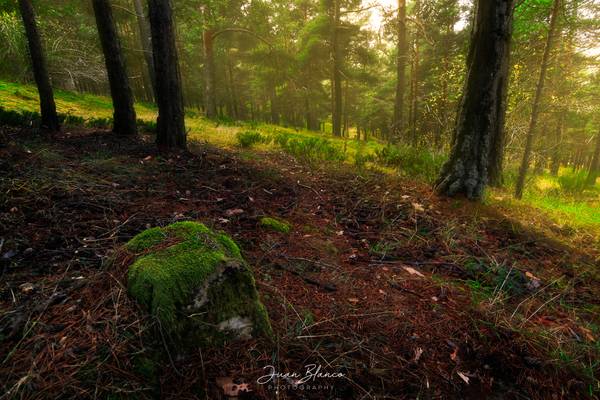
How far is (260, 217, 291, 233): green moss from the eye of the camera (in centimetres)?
325

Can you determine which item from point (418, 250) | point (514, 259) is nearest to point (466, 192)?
point (514, 259)

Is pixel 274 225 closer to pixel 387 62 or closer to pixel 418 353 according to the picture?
pixel 418 353

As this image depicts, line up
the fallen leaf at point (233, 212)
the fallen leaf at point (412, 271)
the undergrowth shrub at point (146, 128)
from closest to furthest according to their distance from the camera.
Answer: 1. the fallen leaf at point (412, 271)
2. the fallen leaf at point (233, 212)
3. the undergrowth shrub at point (146, 128)

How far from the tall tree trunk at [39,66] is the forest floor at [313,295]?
291cm

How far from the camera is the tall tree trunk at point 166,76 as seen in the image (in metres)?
5.57

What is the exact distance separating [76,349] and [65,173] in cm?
336

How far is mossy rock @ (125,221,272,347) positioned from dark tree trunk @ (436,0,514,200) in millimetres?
4131

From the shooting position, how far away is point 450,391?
1.54 m

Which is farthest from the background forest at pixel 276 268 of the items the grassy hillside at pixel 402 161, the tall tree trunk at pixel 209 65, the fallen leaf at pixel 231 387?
the tall tree trunk at pixel 209 65

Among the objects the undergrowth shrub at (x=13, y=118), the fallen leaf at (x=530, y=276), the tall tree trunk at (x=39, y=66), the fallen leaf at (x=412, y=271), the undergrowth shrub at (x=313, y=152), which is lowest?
the fallen leaf at (x=530, y=276)

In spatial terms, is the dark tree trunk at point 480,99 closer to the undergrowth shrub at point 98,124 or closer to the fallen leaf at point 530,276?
the fallen leaf at point 530,276

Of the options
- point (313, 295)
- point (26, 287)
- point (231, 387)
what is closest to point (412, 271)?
point (313, 295)

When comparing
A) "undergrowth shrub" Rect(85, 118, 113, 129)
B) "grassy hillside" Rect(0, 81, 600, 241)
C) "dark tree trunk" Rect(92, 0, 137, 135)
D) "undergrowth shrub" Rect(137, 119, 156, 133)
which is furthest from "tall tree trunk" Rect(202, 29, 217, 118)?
"dark tree trunk" Rect(92, 0, 137, 135)

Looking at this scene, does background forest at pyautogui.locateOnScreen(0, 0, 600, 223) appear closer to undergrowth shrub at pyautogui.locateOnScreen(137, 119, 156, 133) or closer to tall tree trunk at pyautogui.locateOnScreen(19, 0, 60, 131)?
undergrowth shrub at pyautogui.locateOnScreen(137, 119, 156, 133)
